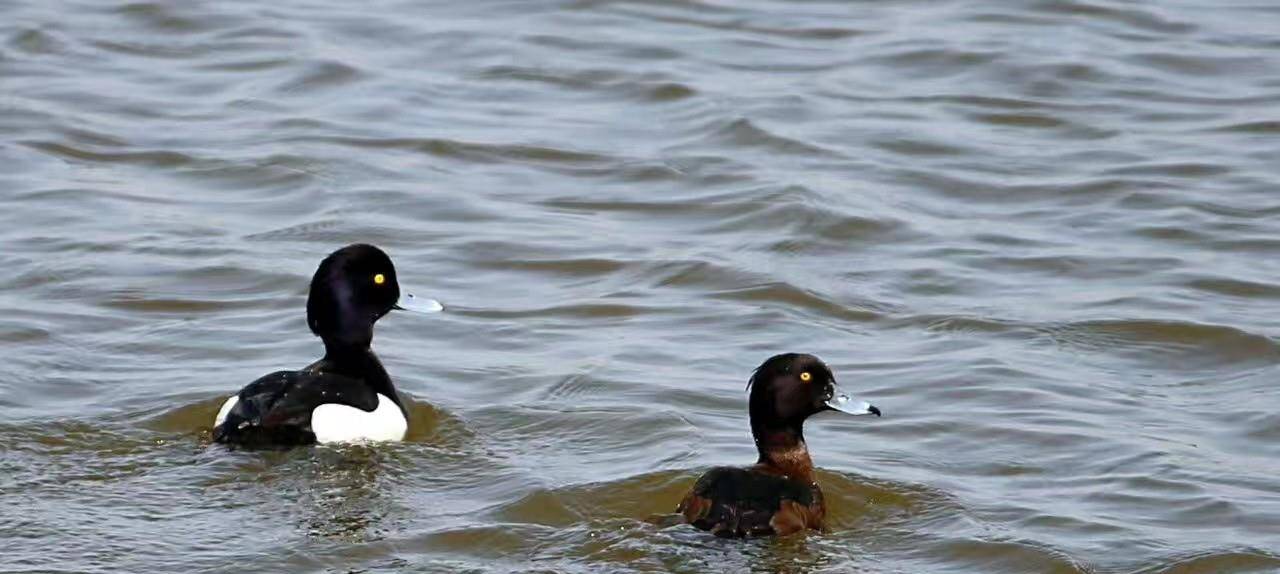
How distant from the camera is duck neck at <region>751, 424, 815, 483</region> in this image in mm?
8562

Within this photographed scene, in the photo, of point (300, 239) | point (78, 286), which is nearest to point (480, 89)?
point (300, 239)

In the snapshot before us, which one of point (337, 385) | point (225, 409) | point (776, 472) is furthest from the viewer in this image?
point (337, 385)

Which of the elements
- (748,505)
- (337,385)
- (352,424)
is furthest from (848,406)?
(337,385)

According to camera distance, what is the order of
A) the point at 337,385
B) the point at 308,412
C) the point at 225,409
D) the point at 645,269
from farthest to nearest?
1. the point at 645,269
2. the point at 337,385
3. the point at 225,409
4. the point at 308,412

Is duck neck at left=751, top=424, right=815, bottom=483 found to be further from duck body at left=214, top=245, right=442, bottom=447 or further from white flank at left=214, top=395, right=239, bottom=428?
white flank at left=214, top=395, right=239, bottom=428

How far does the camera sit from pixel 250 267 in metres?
12.2

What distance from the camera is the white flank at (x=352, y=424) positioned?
364 inches

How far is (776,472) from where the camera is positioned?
849 centimetres

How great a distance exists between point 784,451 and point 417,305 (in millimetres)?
2268

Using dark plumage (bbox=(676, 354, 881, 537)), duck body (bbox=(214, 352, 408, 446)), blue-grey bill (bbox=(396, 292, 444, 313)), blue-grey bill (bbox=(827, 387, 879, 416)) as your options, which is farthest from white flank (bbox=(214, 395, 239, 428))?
blue-grey bill (bbox=(827, 387, 879, 416))

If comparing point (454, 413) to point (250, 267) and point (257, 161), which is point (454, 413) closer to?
point (250, 267)

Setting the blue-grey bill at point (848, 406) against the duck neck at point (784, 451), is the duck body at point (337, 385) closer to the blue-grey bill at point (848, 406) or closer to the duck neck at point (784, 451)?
the duck neck at point (784, 451)

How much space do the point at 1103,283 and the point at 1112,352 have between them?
116cm

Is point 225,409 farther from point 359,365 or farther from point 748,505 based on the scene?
point 748,505
